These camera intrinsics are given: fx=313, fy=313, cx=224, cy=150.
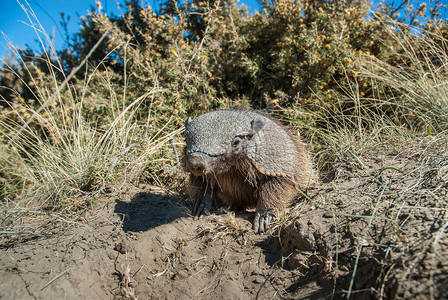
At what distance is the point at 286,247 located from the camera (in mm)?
2971

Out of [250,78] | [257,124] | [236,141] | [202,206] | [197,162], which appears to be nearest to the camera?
[197,162]

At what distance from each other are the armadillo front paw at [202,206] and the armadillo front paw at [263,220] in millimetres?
659

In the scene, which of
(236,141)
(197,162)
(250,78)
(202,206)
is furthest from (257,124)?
(250,78)

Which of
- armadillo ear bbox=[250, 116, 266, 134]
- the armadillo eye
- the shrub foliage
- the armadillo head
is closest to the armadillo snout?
the armadillo head

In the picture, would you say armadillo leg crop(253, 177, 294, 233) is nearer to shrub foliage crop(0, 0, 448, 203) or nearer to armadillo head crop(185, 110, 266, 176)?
armadillo head crop(185, 110, 266, 176)

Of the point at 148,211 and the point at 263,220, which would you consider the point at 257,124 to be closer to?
the point at 263,220

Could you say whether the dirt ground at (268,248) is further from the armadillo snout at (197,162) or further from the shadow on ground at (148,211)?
the armadillo snout at (197,162)

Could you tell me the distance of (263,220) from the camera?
11.3 feet

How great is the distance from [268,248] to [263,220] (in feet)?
1.31

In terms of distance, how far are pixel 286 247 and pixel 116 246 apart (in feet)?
5.49

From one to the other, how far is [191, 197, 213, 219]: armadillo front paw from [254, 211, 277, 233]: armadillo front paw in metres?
0.66

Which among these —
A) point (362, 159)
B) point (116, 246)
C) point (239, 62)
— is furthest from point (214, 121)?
point (239, 62)

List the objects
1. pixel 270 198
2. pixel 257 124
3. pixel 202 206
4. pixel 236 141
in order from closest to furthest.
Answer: pixel 236 141 < pixel 257 124 < pixel 270 198 < pixel 202 206

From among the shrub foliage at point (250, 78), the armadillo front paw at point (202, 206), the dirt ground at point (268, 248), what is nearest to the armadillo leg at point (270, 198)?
the dirt ground at point (268, 248)
